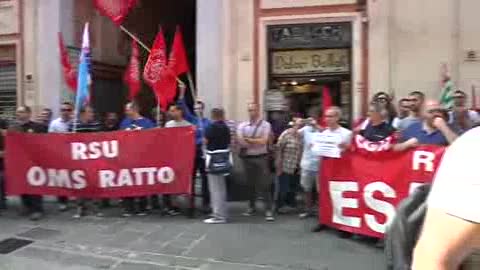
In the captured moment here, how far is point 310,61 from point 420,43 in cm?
206

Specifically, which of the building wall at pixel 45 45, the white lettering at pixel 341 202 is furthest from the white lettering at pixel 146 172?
the building wall at pixel 45 45

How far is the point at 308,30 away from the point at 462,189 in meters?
10.7

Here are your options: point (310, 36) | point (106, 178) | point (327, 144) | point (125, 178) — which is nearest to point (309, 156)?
point (327, 144)

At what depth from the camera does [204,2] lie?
12.6m

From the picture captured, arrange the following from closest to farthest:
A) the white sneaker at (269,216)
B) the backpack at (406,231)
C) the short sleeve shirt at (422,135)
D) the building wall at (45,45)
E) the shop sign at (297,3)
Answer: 1. the backpack at (406,231)
2. the short sleeve shirt at (422,135)
3. the white sneaker at (269,216)
4. the shop sign at (297,3)
5. the building wall at (45,45)

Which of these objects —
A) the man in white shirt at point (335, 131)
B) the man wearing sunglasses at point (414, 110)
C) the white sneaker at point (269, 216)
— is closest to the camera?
the man in white shirt at point (335, 131)

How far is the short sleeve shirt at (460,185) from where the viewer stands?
6.04 feet

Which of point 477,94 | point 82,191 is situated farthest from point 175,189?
point 477,94

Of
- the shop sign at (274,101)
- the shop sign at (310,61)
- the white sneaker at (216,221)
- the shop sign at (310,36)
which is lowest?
the white sneaker at (216,221)

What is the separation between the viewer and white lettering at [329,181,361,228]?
7.96 metres

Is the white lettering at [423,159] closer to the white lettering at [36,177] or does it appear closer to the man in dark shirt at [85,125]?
the man in dark shirt at [85,125]

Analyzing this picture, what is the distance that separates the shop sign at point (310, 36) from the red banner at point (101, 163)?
379 centimetres

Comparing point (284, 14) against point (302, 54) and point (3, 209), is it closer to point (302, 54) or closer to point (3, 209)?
point (302, 54)

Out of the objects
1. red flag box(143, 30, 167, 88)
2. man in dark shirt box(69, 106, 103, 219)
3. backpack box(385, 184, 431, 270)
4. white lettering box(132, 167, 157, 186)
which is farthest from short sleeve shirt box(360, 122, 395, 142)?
backpack box(385, 184, 431, 270)
